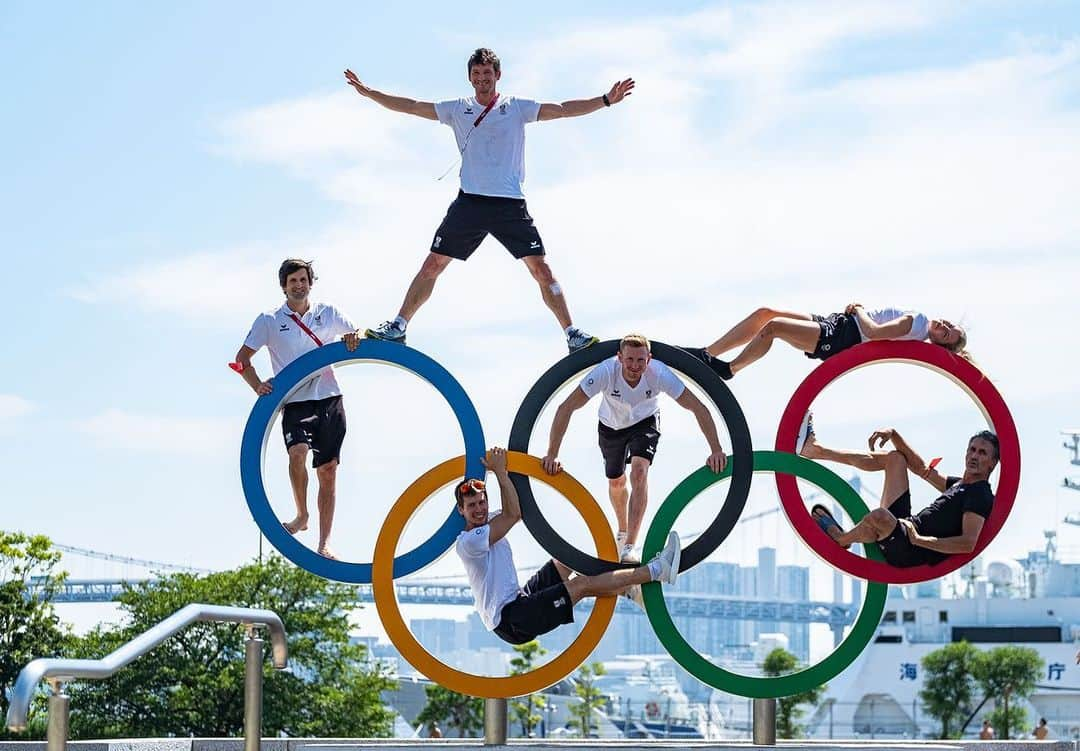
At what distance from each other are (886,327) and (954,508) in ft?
5.52

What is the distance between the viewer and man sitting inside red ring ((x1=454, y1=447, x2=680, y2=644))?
12.4 metres

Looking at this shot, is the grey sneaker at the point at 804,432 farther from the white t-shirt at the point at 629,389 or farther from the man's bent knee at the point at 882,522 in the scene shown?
the white t-shirt at the point at 629,389

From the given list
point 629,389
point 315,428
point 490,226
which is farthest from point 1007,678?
point 315,428

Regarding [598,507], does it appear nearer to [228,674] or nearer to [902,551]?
[902,551]

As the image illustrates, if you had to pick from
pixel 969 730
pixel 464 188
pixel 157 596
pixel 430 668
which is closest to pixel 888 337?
pixel 464 188

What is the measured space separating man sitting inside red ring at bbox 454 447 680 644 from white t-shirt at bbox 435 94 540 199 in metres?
2.77

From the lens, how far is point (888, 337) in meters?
13.2

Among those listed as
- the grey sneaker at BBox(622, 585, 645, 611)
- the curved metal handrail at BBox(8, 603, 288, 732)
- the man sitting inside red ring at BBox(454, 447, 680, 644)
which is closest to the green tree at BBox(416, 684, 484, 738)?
the grey sneaker at BBox(622, 585, 645, 611)

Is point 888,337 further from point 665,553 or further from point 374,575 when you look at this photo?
point 374,575

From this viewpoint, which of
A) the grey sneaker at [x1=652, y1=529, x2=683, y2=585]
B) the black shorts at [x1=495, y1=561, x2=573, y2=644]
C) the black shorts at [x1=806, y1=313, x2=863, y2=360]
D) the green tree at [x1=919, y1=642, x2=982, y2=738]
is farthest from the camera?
the green tree at [x1=919, y1=642, x2=982, y2=738]

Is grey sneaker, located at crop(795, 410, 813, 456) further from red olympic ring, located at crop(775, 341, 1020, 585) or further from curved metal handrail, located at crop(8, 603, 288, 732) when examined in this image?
curved metal handrail, located at crop(8, 603, 288, 732)

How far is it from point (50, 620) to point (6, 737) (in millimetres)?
6789

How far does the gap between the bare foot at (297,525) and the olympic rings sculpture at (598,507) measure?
180mm

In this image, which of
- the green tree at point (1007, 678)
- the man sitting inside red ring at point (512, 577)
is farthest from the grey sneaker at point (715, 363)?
the green tree at point (1007, 678)
